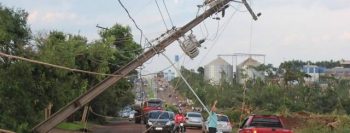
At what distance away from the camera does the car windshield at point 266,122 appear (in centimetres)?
2144

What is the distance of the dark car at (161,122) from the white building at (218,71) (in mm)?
66506

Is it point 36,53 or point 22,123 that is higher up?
point 36,53

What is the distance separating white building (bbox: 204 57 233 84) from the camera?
348ft

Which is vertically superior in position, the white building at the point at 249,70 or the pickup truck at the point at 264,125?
the white building at the point at 249,70

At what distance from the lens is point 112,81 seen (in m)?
25.4

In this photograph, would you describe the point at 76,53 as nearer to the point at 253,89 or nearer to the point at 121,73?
the point at 121,73

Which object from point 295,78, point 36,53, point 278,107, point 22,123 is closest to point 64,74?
point 36,53

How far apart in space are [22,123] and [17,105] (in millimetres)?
806

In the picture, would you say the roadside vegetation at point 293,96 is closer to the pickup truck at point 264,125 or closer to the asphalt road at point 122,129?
the asphalt road at point 122,129

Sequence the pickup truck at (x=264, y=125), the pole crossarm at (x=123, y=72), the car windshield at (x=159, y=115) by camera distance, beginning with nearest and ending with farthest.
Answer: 1. the pickup truck at (x=264, y=125)
2. the pole crossarm at (x=123, y=72)
3. the car windshield at (x=159, y=115)

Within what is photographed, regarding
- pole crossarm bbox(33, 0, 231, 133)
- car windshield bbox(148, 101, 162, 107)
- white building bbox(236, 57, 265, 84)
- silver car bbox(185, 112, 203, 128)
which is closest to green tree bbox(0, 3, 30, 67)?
pole crossarm bbox(33, 0, 231, 133)

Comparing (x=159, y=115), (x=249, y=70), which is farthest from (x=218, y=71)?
(x=159, y=115)

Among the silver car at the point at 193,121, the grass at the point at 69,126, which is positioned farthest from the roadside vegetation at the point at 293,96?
the grass at the point at 69,126

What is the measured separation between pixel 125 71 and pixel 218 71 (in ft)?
296
